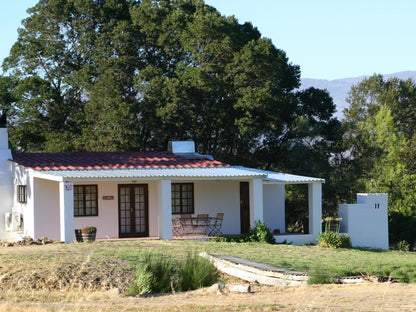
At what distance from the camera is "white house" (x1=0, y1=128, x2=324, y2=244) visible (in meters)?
24.5

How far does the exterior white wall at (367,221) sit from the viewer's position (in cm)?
2758

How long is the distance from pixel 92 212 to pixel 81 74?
11.5 meters

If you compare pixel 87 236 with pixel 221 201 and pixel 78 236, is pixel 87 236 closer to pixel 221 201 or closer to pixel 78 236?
pixel 78 236

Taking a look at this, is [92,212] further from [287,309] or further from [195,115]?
[287,309]

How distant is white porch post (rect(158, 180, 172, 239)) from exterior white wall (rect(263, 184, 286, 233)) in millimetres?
5444

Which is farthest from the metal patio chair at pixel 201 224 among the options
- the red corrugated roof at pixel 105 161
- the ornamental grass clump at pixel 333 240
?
the ornamental grass clump at pixel 333 240

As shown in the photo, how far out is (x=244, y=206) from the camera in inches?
1098

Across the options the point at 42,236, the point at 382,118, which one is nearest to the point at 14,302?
the point at 42,236

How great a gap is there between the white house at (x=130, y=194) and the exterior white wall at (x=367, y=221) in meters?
1.28

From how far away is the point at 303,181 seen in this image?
27.1 m

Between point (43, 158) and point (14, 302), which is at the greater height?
point (43, 158)

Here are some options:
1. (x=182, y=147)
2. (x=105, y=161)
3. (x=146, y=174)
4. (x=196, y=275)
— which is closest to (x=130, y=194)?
(x=105, y=161)

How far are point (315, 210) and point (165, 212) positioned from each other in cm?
589

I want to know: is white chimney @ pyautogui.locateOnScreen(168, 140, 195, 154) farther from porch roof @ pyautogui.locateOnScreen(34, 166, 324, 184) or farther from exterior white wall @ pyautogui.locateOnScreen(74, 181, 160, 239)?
exterior white wall @ pyautogui.locateOnScreen(74, 181, 160, 239)
